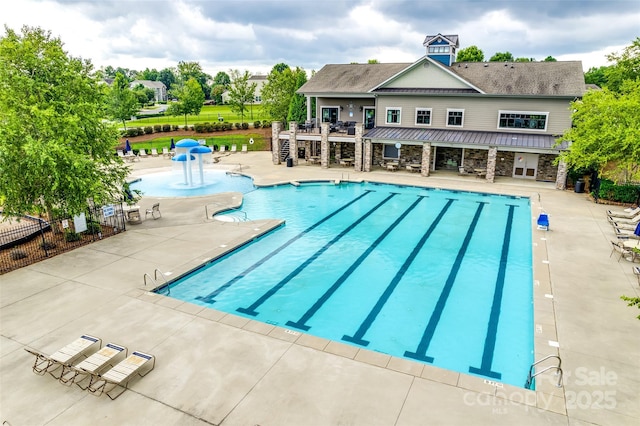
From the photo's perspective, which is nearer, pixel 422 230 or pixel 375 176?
pixel 422 230

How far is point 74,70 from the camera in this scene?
15781 millimetres

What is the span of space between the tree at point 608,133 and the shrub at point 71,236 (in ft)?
81.4

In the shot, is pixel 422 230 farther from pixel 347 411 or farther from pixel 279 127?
pixel 279 127

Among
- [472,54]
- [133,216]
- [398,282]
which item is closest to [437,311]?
[398,282]

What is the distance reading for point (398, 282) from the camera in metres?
13.9

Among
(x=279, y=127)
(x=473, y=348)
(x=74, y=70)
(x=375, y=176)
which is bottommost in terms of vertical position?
(x=473, y=348)

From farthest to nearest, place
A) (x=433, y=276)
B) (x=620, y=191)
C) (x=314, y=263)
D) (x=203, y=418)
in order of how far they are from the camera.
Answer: (x=620, y=191) → (x=314, y=263) → (x=433, y=276) → (x=203, y=418)

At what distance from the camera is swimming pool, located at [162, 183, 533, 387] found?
10641 millimetres

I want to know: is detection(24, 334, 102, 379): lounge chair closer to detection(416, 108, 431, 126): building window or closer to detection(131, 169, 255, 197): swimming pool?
detection(131, 169, 255, 197): swimming pool

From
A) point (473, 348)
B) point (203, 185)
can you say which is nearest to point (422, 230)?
point (473, 348)

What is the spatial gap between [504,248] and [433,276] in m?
4.56

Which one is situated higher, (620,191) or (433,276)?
(620,191)

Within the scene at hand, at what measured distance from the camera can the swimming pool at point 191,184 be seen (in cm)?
2612

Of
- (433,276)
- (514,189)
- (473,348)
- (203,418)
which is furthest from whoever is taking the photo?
(514,189)
